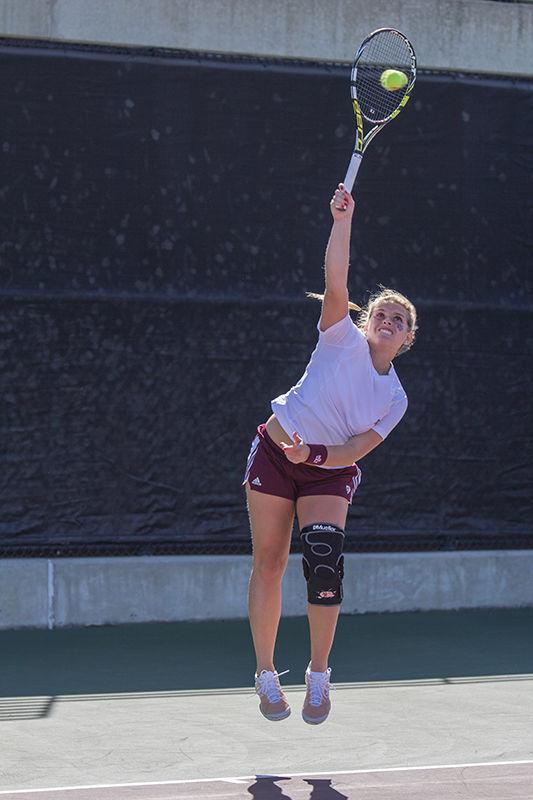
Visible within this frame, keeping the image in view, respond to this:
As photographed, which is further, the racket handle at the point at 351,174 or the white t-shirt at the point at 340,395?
the white t-shirt at the point at 340,395

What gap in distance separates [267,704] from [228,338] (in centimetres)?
385

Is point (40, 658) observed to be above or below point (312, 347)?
below

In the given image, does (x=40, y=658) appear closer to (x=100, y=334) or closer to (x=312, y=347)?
(x=100, y=334)

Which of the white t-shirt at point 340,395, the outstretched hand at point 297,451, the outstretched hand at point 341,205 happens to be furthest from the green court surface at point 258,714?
the outstretched hand at point 341,205

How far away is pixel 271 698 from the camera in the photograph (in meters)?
5.17

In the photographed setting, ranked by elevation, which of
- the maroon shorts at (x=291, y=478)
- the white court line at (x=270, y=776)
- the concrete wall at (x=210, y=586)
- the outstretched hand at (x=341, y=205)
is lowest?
the concrete wall at (x=210, y=586)

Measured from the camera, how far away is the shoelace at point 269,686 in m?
5.18

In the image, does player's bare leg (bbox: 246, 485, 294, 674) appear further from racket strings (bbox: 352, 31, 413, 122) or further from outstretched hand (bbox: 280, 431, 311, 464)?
racket strings (bbox: 352, 31, 413, 122)

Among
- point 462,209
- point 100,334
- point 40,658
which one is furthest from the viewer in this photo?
point 462,209

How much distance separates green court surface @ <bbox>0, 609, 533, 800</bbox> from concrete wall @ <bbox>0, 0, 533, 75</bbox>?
3572 mm

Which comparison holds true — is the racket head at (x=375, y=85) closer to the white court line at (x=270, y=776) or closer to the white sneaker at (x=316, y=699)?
the white sneaker at (x=316, y=699)

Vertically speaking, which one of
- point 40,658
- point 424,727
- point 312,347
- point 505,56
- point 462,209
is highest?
point 505,56

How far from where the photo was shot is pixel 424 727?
5.68 m

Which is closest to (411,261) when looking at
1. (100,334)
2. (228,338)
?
(228,338)
